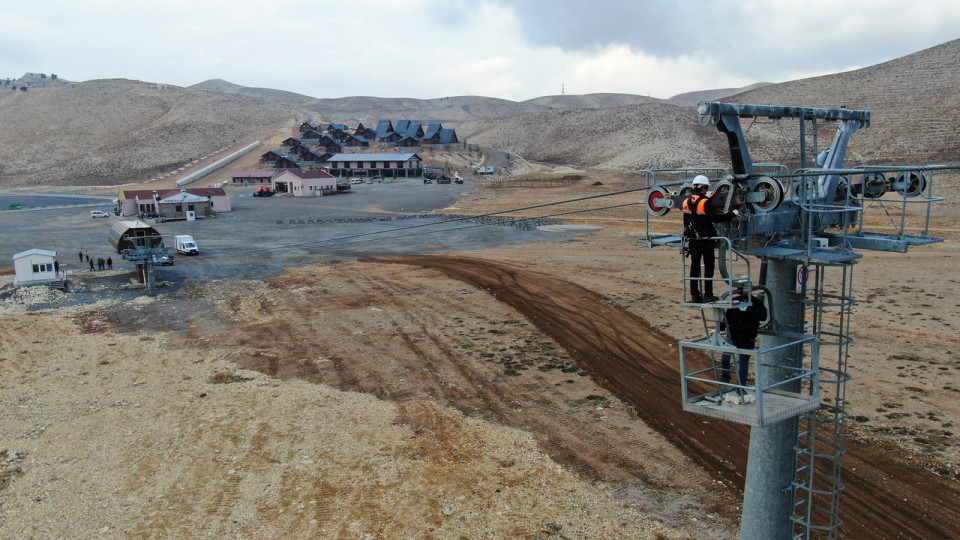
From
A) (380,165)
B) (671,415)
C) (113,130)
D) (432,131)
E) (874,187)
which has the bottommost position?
(671,415)

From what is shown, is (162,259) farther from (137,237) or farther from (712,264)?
(712,264)

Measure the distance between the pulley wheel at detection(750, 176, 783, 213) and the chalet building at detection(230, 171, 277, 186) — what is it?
3904 inches

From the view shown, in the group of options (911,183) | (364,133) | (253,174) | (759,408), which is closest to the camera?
(759,408)

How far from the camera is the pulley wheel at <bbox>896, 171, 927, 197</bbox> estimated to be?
8.48 meters

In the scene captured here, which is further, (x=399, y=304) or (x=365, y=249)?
(x=365, y=249)

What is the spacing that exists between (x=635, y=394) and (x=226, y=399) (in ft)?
40.2

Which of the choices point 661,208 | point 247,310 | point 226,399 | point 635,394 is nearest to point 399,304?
point 247,310

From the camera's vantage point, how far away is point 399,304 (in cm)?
2873

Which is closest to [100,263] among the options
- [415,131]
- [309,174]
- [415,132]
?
[309,174]

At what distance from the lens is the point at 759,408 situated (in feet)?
21.6

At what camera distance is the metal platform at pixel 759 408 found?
21.9 feet

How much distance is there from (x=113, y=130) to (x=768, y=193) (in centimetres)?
16443

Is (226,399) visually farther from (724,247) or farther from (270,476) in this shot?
(724,247)

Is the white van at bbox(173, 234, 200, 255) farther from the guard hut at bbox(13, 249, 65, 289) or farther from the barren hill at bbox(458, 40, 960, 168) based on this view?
the barren hill at bbox(458, 40, 960, 168)
